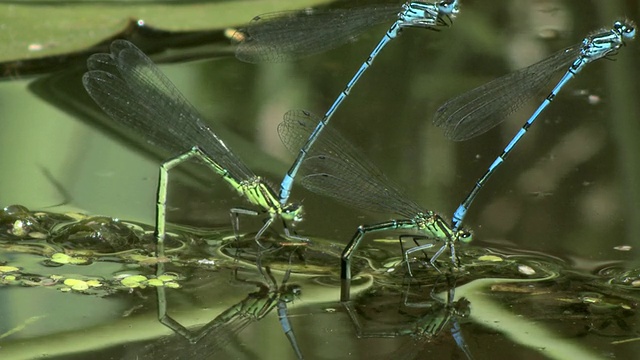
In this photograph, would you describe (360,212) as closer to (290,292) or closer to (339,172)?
(339,172)

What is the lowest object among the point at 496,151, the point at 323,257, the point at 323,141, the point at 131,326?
the point at 131,326

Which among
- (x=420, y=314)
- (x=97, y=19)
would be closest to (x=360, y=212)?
(x=420, y=314)

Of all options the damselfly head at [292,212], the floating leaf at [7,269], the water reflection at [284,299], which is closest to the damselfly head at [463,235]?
the water reflection at [284,299]

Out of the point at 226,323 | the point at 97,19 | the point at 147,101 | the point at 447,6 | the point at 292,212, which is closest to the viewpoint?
the point at 226,323

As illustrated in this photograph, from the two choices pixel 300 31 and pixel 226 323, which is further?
pixel 300 31

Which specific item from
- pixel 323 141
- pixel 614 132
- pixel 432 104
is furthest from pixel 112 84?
pixel 614 132

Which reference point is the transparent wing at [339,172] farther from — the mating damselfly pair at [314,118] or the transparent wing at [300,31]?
the transparent wing at [300,31]

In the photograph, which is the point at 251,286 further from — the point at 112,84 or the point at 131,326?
the point at 112,84
